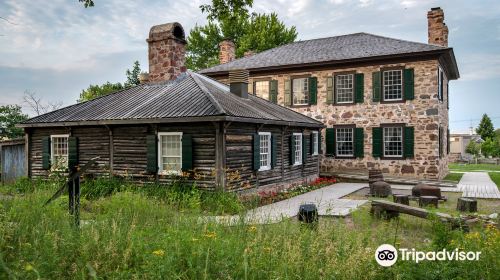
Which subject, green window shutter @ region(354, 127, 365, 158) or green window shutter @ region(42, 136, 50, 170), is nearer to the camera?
green window shutter @ region(42, 136, 50, 170)

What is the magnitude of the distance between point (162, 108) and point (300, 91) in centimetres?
1141

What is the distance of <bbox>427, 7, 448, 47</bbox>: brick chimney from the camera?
66.8ft

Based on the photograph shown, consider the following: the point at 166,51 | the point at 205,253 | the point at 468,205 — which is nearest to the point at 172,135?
the point at 166,51

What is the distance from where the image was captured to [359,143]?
2102 cm

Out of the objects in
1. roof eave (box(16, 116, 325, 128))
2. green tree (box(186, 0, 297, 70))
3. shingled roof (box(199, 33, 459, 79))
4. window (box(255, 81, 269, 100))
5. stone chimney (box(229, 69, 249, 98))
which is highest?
green tree (box(186, 0, 297, 70))

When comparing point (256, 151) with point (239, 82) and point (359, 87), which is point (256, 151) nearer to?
point (239, 82)

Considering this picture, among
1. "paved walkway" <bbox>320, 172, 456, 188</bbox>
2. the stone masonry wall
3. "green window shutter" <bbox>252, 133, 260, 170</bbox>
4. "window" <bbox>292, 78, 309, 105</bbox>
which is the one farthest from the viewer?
"window" <bbox>292, 78, 309, 105</bbox>

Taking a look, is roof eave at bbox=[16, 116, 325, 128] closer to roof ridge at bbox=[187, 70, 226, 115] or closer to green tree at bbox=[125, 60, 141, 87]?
roof ridge at bbox=[187, 70, 226, 115]

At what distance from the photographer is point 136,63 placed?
35438 millimetres

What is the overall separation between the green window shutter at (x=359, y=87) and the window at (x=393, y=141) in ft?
6.56

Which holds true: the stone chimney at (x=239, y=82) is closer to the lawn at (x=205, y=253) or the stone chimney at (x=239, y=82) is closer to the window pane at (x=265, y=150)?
the window pane at (x=265, y=150)

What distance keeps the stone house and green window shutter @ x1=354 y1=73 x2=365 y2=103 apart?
50 mm

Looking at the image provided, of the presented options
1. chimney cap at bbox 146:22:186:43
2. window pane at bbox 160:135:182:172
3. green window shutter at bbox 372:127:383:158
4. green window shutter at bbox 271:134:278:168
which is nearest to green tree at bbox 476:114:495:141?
green window shutter at bbox 372:127:383:158

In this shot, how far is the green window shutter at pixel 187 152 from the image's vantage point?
12177 mm
